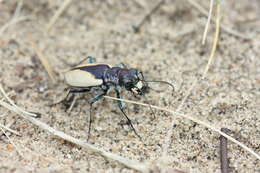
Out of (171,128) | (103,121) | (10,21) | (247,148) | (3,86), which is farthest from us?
(10,21)

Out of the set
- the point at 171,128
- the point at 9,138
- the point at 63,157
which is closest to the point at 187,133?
the point at 171,128

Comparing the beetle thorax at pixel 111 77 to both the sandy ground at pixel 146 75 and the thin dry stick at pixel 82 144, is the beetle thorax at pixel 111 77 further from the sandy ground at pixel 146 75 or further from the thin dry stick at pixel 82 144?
the thin dry stick at pixel 82 144

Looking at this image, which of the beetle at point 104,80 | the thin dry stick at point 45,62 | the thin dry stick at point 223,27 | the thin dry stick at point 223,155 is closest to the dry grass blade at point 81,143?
the beetle at point 104,80

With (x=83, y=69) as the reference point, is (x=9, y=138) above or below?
below

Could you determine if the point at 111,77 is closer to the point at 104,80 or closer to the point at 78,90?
the point at 104,80

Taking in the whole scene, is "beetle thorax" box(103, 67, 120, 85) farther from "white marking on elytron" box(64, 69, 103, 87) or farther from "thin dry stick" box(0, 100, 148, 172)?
"thin dry stick" box(0, 100, 148, 172)

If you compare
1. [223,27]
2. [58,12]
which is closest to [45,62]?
[58,12]

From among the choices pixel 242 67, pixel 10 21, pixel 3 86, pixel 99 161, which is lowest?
pixel 99 161

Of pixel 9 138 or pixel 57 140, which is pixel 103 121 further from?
pixel 9 138
